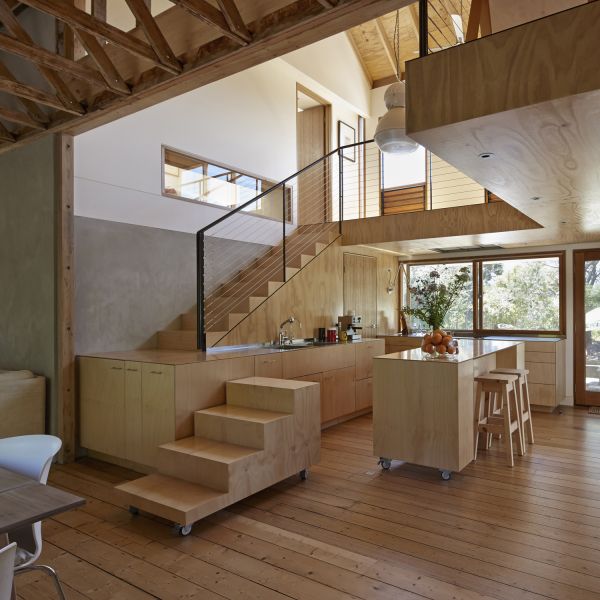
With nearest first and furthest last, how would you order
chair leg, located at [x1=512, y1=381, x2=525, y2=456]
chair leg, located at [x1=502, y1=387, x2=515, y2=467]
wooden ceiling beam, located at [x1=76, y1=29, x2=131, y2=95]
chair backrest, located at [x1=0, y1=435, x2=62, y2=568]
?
chair backrest, located at [x1=0, y1=435, x2=62, y2=568]
wooden ceiling beam, located at [x1=76, y1=29, x2=131, y2=95]
chair leg, located at [x1=502, y1=387, x2=515, y2=467]
chair leg, located at [x1=512, y1=381, x2=525, y2=456]

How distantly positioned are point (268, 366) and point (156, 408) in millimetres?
1176

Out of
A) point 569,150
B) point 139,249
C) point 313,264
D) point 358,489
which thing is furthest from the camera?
point 313,264

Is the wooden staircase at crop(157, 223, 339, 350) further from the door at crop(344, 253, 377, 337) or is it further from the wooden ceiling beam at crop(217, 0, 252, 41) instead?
the wooden ceiling beam at crop(217, 0, 252, 41)

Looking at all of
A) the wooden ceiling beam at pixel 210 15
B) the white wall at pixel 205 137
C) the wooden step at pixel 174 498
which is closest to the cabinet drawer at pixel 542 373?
the white wall at pixel 205 137

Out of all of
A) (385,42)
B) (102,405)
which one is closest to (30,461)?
(102,405)

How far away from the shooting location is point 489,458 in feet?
14.7

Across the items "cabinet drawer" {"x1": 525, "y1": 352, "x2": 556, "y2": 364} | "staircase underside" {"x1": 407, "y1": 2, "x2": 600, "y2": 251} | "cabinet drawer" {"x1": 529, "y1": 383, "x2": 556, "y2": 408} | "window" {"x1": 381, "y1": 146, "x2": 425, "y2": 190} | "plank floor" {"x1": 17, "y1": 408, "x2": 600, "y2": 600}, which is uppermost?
"window" {"x1": 381, "y1": 146, "x2": 425, "y2": 190}

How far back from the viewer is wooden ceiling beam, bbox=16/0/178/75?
261 cm

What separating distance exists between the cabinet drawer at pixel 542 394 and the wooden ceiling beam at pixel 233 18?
5.66 m

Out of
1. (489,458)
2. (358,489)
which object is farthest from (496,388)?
(358,489)

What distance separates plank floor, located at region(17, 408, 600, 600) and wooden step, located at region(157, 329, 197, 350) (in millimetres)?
1307

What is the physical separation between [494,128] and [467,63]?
33cm

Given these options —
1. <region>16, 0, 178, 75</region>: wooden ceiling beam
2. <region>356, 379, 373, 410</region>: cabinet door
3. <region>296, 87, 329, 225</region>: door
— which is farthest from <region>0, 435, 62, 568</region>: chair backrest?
<region>296, 87, 329, 225</region>: door

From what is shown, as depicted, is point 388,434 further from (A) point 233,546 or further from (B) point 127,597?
(B) point 127,597
